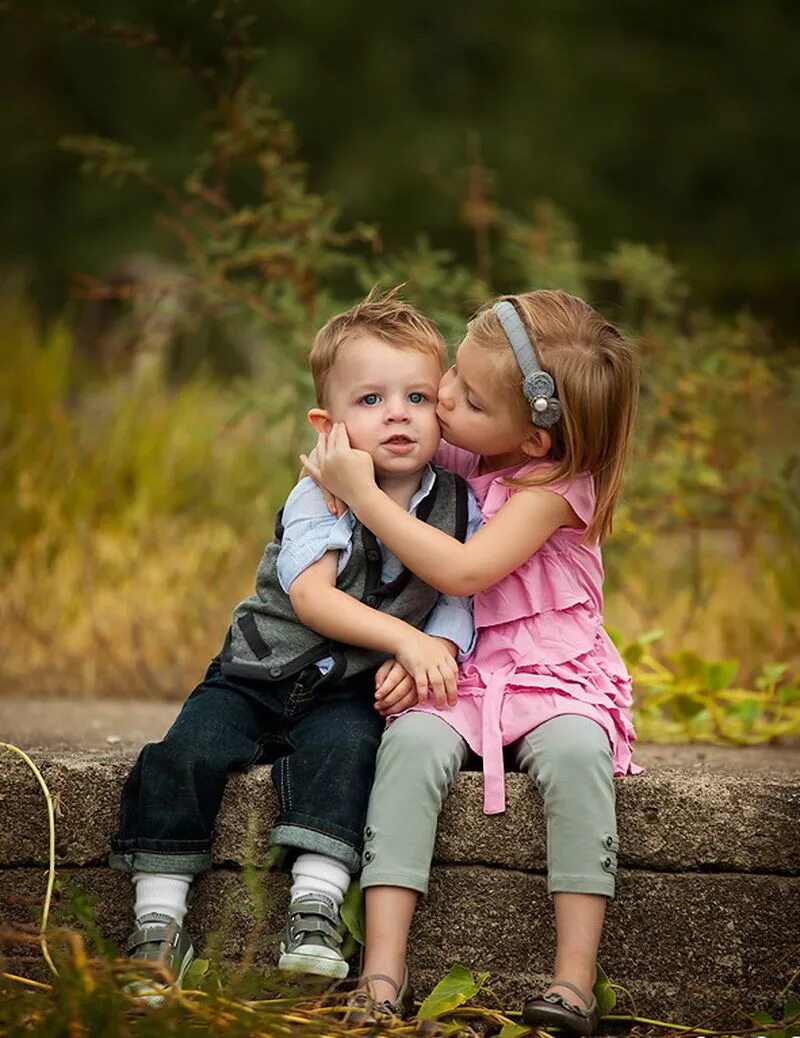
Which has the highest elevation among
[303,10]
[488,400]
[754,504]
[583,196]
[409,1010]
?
[303,10]

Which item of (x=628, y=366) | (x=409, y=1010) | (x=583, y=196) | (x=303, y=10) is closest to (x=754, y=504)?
(x=628, y=366)

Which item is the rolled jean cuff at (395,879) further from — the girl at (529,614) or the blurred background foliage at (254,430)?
the blurred background foliage at (254,430)

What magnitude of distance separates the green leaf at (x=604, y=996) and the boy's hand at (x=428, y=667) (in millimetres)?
566

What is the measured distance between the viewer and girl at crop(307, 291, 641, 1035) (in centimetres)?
250

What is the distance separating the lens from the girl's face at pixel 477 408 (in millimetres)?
2717

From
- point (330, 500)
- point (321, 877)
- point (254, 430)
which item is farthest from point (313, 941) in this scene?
point (254, 430)

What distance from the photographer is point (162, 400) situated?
22.0ft

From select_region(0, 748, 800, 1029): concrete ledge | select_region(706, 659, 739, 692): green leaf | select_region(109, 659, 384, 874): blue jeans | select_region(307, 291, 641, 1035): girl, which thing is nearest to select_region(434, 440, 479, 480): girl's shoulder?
select_region(307, 291, 641, 1035): girl

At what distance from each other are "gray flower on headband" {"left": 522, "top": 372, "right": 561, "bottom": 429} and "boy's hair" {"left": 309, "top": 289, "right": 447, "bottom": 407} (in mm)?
240

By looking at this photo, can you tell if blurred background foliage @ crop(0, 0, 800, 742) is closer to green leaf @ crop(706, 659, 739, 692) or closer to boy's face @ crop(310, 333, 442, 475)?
green leaf @ crop(706, 659, 739, 692)

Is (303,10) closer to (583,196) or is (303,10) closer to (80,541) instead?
(583,196)

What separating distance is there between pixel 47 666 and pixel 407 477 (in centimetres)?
210

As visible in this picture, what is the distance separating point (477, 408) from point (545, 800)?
2.43ft

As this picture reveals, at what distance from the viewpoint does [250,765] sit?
271 centimetres
